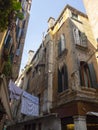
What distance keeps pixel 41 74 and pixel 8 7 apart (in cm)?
1143

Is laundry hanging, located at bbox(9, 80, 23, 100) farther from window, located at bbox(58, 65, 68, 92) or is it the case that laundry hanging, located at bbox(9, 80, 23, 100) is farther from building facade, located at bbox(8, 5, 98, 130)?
window, located at bbox(58, 65, 68, 92)

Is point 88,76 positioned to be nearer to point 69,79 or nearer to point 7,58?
point 69,79

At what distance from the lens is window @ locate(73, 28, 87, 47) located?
1176cm

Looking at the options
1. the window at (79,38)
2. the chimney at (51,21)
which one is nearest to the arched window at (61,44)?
the window at (79,38)

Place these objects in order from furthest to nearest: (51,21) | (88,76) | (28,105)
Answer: (51,21) → (88,76) → (28,105)

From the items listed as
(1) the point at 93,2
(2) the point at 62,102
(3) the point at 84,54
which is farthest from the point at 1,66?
(1) the point at 93,2

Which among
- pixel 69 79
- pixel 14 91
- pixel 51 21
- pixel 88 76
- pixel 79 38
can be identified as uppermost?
pixel 51 21

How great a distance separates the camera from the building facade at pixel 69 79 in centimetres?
902

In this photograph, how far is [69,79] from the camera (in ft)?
33.9

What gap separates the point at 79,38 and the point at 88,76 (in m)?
3.39

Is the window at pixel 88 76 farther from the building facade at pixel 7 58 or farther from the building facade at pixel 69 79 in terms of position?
the building facade at pixel 7 58

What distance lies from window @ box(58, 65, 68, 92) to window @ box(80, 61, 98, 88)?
116 centimetres

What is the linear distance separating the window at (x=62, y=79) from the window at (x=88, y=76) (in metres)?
1.16

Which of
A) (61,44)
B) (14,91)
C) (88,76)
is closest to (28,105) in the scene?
(14,91)
